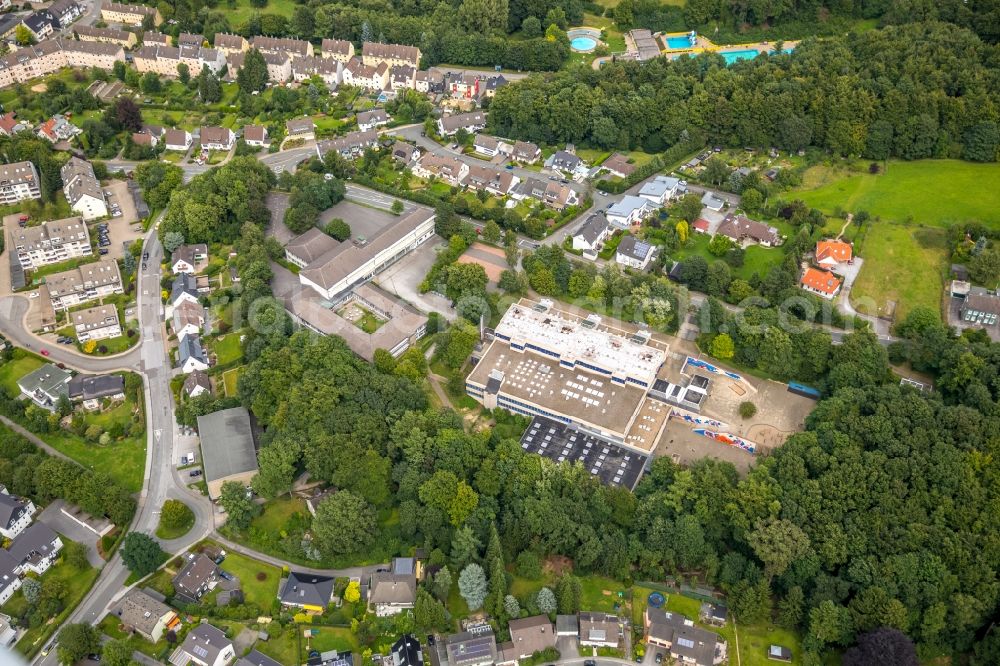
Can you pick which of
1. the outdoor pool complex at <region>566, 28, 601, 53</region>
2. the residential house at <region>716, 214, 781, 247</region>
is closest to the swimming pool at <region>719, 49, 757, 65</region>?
the outdoor pool complex at <region>566, 28, 601, 53</region>

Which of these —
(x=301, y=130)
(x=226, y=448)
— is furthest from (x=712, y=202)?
(x=226, y=448)

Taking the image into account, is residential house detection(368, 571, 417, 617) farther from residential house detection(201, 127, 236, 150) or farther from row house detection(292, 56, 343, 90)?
row house detection(292, 56, 343, 90)

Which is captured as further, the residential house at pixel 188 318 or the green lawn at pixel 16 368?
the residential house at pixel 188 318

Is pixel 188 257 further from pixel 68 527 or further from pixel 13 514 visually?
pixel 13 514

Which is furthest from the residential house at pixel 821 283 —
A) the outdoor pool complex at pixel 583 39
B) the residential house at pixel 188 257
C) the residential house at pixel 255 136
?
the residential house at pixel 255 136

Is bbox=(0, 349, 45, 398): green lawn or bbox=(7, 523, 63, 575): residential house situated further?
bbox=(0, 349, 45, 398): green lawn

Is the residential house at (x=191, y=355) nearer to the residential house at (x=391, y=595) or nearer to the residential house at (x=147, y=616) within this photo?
the residential house at (x=147, y=616)
